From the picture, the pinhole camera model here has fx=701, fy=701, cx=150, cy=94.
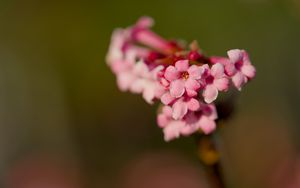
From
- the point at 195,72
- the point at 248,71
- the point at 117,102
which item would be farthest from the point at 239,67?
the point at 117,102

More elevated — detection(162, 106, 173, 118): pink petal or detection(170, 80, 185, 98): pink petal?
detection(170, 80, 185, 98): pink petal

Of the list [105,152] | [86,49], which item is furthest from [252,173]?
[86,49]

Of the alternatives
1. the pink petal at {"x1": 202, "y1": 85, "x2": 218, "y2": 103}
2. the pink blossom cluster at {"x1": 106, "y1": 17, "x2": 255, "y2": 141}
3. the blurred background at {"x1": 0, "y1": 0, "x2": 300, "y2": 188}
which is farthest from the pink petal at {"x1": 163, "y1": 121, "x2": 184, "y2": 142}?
the blurred background at {"x1": 0, "y1": 0, "x2": 300, "y2": 188}

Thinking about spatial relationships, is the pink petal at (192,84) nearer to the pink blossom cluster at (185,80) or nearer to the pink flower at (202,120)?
the pink blossom cluster at (185,80)

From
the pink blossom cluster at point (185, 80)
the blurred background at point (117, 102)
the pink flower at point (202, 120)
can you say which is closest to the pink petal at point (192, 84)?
the pink blossom cluster at point (185, 80)

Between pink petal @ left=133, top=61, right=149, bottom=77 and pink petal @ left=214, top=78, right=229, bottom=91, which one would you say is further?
pink petal @ left=133, top=61, right=149, bottom=77

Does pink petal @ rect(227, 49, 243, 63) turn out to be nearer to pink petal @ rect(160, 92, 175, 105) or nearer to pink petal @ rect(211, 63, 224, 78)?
pink petal @ rect(211, 63, 224, 78)

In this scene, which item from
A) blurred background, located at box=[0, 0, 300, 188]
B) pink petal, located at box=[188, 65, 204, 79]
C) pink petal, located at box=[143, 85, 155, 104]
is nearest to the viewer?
pink petal, located at box=[188, 65, 204, 79]
